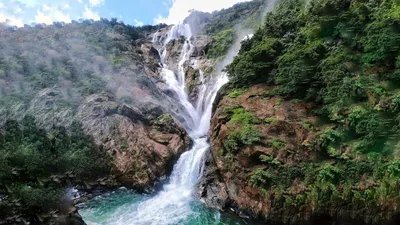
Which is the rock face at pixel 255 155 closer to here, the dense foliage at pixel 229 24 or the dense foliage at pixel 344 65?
the dense foliage at pixel 344 65

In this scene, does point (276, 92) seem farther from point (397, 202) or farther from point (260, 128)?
point (397, 202)

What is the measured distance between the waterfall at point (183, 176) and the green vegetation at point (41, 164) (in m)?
4.45

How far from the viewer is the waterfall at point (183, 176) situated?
1642 centimetres

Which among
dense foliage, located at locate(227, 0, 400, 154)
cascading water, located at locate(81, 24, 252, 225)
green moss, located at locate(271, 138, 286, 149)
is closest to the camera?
dense foliage, located at locate(227, 0, 400, 154)

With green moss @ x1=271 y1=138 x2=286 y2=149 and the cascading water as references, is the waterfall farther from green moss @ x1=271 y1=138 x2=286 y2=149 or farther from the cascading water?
green moss @ x1=271 y1=138 x2=286 y2=149

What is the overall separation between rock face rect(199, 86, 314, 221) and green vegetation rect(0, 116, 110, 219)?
26.8 feet

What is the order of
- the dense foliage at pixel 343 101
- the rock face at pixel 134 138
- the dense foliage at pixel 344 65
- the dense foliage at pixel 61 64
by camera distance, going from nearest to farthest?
the dense foliage at pixel 343 101 → the dense foliage at pixel 344 65 → the rock face at pixel 134 138 → the dense foliage at pixel 61 64

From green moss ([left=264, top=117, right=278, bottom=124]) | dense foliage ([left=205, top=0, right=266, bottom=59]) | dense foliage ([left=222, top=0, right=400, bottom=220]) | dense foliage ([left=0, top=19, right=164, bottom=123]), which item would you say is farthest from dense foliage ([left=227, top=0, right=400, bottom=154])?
dense foliage ([left=205, top=0, right=266, bottom=59])

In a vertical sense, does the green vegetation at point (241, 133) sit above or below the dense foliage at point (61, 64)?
below

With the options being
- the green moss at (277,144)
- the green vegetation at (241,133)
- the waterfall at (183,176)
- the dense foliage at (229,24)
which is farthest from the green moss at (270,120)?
the dense foliage at (229,24)

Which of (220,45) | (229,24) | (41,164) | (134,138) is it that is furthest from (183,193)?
(229,24)

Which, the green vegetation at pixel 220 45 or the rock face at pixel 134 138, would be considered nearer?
the rock face at pixel 134 138

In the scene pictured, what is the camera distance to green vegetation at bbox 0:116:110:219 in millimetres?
10977

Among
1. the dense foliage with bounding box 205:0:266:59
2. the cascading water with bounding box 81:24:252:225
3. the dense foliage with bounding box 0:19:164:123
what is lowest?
the cascading water with bounding box 81:24:252:225
